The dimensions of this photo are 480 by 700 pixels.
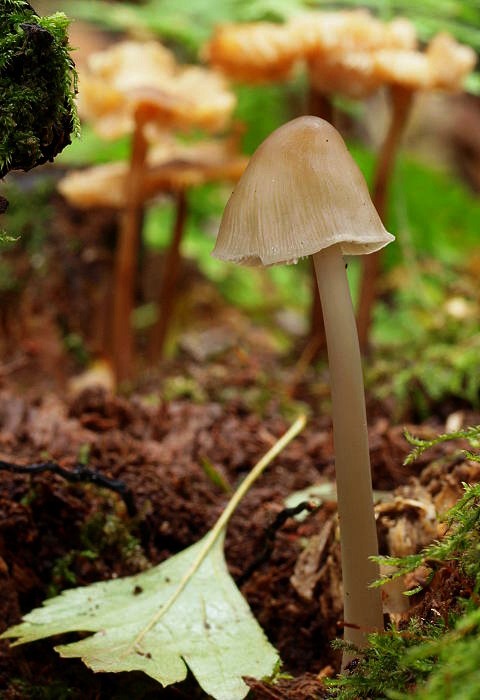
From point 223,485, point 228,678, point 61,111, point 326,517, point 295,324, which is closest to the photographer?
point 61,111

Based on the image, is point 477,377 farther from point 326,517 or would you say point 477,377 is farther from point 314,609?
point 314,609

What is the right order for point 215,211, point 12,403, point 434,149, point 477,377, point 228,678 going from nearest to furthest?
1. point 228,678
2. point 12,403
3. point 477,377
4. point 215,211
5. point 434,149

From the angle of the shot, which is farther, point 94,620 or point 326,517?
point 326,517

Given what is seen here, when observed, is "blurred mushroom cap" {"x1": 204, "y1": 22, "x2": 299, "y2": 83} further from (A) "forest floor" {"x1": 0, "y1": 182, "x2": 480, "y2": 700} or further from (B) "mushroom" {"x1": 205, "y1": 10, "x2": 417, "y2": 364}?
(A) "forest floor" {"x1": 0, "y1": 182, "x2": 480, "y2": 700}

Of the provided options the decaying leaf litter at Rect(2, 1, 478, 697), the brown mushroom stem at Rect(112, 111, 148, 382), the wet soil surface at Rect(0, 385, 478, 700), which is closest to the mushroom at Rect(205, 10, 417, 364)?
the brown mushroom stem at Rect(112, 111, 148, 382)

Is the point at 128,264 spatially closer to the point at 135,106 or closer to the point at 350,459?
the point at 135,106

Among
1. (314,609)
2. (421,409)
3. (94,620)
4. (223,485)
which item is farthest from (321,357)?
(94,620)

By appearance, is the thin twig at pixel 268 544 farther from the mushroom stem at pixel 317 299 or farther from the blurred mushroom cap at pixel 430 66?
the blurred mushroom cap at pixel 430 66
